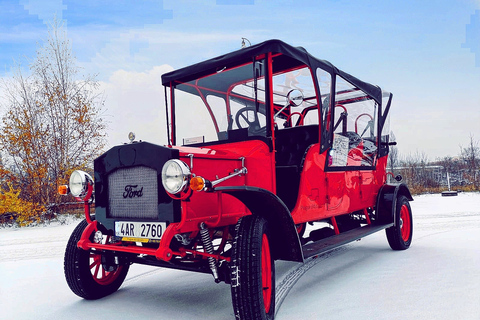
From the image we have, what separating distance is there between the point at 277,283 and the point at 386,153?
3.29m

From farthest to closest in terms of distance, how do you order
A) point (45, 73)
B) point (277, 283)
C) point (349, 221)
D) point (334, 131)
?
point (45, 73), point (349, 221), point (334, 131), point (277, 283)

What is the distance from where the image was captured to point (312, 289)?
3795mm

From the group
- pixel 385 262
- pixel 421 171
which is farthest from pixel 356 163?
pixel 421 171

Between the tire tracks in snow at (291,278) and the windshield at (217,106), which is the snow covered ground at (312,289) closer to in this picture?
the tire tracks in snow at (291,278)

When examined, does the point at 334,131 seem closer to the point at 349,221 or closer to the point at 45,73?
the point at 349,221

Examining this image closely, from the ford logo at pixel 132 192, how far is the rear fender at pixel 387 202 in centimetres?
379

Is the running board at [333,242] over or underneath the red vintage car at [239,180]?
underneath

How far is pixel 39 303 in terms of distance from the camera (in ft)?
11.7

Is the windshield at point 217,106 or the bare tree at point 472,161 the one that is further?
the bare tree at point 472,161

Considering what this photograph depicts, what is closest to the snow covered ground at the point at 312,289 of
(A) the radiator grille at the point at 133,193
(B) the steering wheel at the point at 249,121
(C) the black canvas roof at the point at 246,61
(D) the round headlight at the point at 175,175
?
(A) the radiator grille at the point at 133,193

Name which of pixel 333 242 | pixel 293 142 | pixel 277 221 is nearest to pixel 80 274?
pixel 277 221

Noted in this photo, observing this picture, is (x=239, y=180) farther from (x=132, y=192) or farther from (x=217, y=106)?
(x=217, y=106)

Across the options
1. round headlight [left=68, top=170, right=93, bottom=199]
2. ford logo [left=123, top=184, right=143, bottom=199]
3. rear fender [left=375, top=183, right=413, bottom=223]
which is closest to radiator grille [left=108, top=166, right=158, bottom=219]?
ford logo [left=123, top=184, right=143, bottom=199]

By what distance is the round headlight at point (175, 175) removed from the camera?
2654 mm
